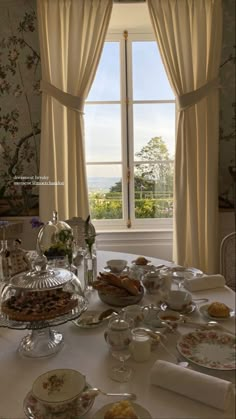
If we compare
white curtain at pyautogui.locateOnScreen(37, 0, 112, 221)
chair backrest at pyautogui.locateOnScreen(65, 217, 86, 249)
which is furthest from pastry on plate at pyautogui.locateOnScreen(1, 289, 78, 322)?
white curtain at pyautogui.locateOnScreen(37, 0, 112, 221)

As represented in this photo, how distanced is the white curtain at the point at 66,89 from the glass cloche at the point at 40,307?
68.6 inches

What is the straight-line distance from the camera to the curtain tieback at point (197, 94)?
273cm

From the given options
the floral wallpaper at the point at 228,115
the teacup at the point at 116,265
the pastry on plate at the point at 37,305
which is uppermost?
the floral wallpaper at the point at 228,115

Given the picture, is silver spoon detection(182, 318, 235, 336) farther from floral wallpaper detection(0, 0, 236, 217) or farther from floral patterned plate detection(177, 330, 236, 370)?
floral wallpaper detection(0, 0, 236, 217)

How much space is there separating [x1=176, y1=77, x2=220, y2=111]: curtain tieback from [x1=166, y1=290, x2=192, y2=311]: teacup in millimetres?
1860

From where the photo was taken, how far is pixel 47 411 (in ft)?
2.50

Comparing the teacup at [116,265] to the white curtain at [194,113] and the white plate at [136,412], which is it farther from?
the white curtain at [194,113]

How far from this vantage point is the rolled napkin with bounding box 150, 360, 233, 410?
785 mm

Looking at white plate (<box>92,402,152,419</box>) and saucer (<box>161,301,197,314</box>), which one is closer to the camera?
white plate (<box>92,402,152,419</box>)

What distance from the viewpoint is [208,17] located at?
2697mm

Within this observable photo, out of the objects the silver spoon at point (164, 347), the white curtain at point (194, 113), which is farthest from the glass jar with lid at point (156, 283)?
the white curtain at point (194, 113)

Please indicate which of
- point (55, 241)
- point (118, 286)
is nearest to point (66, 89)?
point (55, 241)

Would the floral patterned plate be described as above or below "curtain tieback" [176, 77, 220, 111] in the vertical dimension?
below

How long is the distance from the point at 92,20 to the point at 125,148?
1.05m
